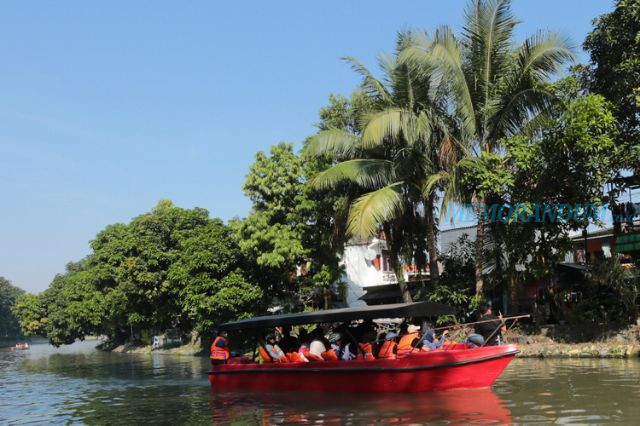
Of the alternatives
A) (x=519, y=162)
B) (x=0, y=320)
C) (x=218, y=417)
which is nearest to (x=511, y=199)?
(x=519, y=162)

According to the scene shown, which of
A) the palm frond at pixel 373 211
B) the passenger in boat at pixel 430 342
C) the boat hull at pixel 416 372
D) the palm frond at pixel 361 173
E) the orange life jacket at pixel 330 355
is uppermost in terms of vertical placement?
the palm frond at pixel 361 173

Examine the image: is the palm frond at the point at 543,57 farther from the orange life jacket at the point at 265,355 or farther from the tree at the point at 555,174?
the orange life jacket at the point at 265,355

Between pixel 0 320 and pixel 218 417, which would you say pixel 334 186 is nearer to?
pixel 218 417

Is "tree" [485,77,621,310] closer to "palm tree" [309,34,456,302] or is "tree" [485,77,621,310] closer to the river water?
"palm tree" [309,34,456,302]

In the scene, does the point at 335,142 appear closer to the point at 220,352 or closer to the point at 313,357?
the point at 220,352

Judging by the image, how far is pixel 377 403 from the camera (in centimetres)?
1248

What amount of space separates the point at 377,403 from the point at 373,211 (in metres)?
8.69

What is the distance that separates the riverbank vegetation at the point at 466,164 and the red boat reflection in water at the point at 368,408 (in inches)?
296

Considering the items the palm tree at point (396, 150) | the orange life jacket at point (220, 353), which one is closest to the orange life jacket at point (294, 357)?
the orange life jacket at point (220, 353)

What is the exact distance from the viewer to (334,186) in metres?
23.7

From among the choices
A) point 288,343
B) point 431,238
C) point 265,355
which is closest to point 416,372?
point 288,343

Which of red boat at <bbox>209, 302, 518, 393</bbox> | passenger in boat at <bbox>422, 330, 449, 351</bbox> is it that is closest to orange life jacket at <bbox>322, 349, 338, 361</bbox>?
red boat at <bbox>209, 302, 518, 393</bbox>

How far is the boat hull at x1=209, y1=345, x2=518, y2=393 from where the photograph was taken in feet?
42.3

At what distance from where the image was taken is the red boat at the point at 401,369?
1292cm
